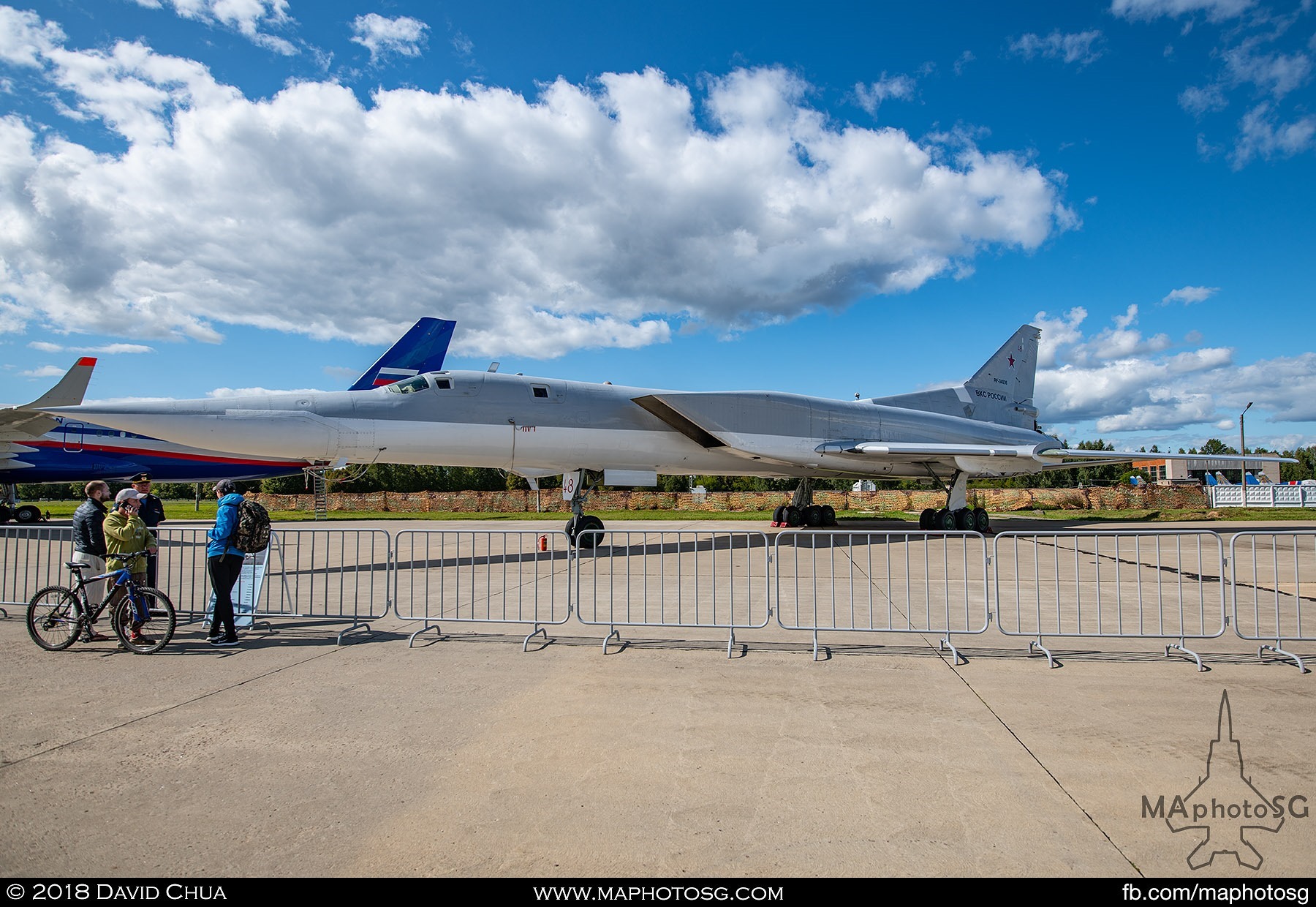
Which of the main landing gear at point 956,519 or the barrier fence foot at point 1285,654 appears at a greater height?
the main landing gear at point 956,519

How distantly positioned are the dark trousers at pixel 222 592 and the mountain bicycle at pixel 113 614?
0.33m

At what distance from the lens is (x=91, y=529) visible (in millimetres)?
5934

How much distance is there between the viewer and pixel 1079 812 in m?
2.73

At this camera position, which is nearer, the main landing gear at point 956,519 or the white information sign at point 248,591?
the white information sign at point 248,591

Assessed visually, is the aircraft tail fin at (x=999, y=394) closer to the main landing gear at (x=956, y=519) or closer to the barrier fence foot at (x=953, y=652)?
the main landing gear at (x=956, y=519)

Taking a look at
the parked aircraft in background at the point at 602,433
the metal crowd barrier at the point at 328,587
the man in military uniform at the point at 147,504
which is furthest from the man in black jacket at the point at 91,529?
the parked aircraft in background at the point at 602,433

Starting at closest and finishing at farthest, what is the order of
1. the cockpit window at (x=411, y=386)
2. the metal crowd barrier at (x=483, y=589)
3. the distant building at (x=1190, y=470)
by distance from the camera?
the metal crowd barrier at (x=483, y=589) → the cockpit window at (x=411, y=386) → the distant building at (x=1190, y=470)

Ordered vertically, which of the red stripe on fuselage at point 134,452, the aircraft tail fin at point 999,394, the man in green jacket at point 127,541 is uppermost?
the aircraft tail fin at point 999,394

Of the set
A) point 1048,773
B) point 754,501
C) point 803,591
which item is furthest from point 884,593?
point 754,501

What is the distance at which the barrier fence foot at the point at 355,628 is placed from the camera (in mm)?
5820

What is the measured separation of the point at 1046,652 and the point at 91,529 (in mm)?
8022

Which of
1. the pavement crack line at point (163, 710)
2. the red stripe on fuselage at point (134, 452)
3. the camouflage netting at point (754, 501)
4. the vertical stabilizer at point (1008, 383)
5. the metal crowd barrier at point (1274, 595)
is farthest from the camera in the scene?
the camouflage netting at point (754, 501)

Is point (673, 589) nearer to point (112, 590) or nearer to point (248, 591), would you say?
point (248, 591)
